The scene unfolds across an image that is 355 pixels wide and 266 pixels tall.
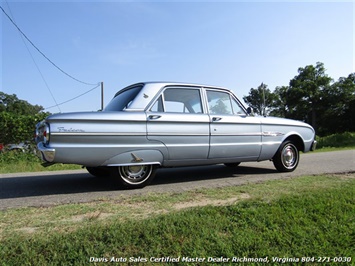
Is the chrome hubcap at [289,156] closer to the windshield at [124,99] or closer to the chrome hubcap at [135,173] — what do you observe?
the chrome hubcap at [135,173]

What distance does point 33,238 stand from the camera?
227 cm

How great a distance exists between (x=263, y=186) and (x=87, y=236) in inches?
106

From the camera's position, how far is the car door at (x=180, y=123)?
14.0ft

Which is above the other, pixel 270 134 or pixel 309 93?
pixel 309 93

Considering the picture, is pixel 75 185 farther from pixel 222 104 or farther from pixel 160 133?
pixel 222 104

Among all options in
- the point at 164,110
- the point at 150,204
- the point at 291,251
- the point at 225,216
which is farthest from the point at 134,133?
Result: the point at 291,251

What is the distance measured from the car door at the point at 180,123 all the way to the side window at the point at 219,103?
221 millimetres

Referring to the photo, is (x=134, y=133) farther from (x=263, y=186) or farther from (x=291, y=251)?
(x=291, y=251)

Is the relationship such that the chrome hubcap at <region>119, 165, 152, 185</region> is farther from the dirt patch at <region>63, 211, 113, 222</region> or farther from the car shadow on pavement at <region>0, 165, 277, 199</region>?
the dirt patch at <region>63, 211, 113, 222</region>

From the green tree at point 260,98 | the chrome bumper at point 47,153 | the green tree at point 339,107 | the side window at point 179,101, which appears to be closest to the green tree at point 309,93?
the green tree at point 339,107

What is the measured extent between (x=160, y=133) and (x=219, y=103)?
58.3 inches

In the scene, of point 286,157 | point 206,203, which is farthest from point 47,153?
point 286,157

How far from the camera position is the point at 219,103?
516 cm

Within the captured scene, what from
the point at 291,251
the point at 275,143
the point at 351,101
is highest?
the point at 351,101
